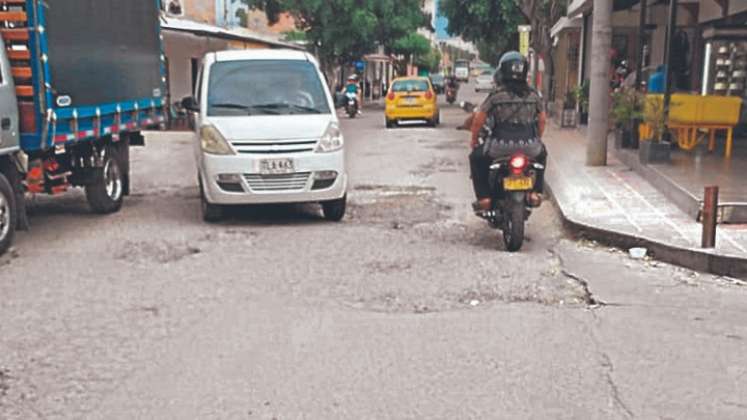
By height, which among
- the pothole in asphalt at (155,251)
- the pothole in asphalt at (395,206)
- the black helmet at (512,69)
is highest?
the black helmet at (512,69)

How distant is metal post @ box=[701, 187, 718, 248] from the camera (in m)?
7.42

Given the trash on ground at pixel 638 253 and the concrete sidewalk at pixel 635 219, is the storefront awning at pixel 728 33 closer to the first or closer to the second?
the concrete sidewalk at pixel 635 219

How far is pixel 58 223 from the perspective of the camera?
32.5 ft

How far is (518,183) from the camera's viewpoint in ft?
26.4

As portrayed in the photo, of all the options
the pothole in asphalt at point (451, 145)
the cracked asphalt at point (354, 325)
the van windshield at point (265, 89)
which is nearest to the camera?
the cracked asphalt at point (354, 325)

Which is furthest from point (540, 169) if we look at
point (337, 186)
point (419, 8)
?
point (419, 8)

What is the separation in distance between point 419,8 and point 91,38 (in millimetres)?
31885

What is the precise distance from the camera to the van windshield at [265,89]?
32.5 feet

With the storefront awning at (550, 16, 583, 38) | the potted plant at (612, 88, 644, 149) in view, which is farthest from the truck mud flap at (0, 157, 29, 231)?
the storefront awning at (550, 16, 583, 38)

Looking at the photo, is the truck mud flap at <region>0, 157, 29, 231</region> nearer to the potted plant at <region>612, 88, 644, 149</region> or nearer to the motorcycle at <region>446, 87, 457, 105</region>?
the potted plant at <region>612, 88, 644, 149</region>

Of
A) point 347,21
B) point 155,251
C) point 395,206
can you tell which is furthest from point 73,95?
point 347,21

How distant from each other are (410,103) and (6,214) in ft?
61.5

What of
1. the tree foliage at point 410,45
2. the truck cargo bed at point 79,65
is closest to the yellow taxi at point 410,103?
the tree foliage at point 410,45

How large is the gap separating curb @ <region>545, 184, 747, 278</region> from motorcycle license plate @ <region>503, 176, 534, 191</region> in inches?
40.8
